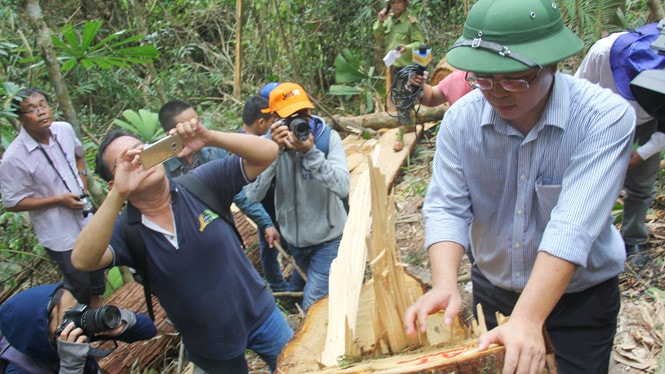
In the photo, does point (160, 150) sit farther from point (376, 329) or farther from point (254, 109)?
point (254, 109)

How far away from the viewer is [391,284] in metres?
2.12

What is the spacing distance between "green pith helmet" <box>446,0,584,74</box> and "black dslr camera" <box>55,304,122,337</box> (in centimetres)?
184

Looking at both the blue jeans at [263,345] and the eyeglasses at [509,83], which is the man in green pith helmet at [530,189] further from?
the blue jeans at [263,345]

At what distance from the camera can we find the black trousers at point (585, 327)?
6.19ft

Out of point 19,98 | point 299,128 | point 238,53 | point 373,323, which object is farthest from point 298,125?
point 238,53

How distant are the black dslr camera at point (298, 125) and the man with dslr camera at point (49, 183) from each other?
183 centimetres

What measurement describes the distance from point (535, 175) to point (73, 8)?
11229 millimetres

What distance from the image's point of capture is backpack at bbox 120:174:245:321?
2.42 meters

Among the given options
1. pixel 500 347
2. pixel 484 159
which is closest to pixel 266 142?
pixel 484 159

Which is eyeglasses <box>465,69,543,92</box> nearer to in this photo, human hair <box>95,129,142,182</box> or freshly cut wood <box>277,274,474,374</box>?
freshly cut wood <box>277,274,474,374</box>

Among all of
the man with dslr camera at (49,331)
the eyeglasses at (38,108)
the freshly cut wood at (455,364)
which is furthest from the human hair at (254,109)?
the freshly cut wood at (455,364)

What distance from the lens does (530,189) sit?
68.7 inches

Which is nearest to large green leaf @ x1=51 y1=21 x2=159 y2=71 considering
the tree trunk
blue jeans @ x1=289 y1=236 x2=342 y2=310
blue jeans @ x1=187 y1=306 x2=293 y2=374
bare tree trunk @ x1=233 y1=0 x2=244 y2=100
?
blue jeans @ x1=289 y1=236 x2=342 y2=310

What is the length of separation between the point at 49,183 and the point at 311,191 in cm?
198
